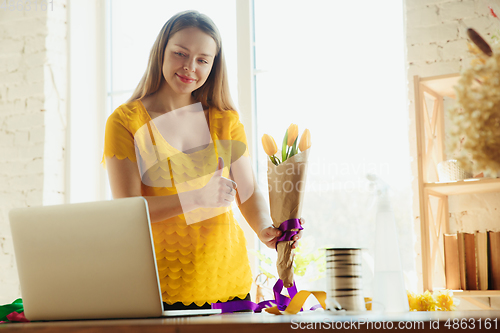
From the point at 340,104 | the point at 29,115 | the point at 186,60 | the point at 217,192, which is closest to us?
the point at 217,192

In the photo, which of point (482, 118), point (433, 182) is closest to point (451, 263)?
point (433, 182)

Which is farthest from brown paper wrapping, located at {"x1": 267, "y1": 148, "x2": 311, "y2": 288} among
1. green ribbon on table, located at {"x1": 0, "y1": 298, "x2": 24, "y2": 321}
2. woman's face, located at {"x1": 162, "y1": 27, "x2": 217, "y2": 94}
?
woman's face, located at {"x1": 162, "y1": 27, "x2": 217, "y2": 94}

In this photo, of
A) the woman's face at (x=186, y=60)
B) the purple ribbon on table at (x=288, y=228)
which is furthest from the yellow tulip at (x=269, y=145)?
the woman's face at (x=186, y=60)

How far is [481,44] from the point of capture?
57cm

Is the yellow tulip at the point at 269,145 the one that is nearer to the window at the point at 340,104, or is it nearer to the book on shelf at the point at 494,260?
the book on shelf at the point at 494,260

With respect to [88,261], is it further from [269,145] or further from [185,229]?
[185,229]

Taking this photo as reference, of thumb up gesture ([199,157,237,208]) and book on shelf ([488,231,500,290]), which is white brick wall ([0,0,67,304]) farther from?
book on shelf ([488,231,500,290])

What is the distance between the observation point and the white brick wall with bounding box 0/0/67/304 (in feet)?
9.07

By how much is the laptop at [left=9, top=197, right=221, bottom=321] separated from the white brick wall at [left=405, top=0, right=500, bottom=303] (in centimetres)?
174

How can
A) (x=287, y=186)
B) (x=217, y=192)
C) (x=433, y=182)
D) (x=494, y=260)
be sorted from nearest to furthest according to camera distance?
(x=287, y=186) → (x=217, y=192) → (x=494, y=260) → (x=433, y=182)

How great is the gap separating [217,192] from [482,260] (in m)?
1.26

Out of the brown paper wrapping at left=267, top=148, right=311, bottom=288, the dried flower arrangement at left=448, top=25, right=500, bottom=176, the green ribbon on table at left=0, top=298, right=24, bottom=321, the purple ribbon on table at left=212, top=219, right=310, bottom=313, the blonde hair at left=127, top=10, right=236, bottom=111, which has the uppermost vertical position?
the blonde hair at left=127, top=10, right=236, bottom=111

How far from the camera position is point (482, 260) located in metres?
1.91

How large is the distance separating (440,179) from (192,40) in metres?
1.23
